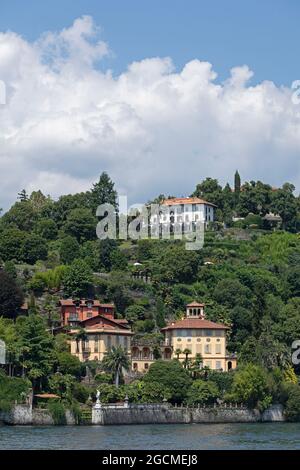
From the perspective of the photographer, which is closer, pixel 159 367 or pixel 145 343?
pixel 159 367

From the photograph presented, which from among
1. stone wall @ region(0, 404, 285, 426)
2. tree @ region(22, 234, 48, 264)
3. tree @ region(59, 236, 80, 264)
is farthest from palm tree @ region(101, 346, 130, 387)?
tree @ region(22, 234, 48, 264)

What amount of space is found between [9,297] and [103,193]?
4769 centimetres

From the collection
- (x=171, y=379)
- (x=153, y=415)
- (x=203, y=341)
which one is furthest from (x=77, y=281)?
(x=153, y=415)

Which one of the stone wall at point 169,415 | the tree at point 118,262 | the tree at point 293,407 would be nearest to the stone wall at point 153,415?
the stone wall at point 169,415

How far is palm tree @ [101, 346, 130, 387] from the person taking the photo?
96.9 metres

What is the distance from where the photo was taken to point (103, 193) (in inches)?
5974

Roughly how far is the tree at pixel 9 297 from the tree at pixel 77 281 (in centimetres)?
848

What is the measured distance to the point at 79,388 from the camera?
3679 inches

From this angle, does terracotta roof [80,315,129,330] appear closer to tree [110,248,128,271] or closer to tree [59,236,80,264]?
tree [110,248,128,271]

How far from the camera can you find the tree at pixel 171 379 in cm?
9506

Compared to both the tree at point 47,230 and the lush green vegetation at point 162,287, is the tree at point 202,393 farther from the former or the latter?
the tree at point 47,230
